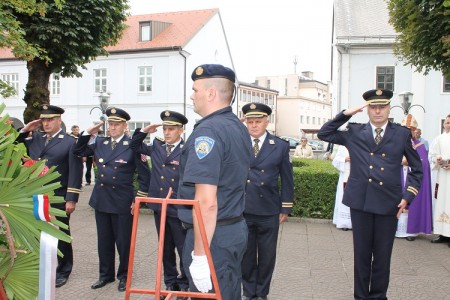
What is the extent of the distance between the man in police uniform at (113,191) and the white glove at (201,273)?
9.46 feet

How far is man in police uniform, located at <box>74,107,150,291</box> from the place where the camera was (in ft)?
17.2

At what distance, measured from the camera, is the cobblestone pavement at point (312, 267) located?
5.17 m

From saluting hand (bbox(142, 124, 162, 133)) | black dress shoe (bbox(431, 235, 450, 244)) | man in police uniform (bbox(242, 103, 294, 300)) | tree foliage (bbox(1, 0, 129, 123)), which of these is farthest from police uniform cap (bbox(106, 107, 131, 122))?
tree foliage (bbox(1, 0, 129, 123))

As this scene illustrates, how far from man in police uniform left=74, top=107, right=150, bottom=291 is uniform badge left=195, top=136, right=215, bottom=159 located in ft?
9.46

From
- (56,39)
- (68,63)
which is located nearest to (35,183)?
(56,39)

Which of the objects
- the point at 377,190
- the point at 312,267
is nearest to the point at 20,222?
the point at 377,190

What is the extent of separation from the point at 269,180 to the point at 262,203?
27 centimetres

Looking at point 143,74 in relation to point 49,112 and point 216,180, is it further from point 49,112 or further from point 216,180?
point 216,180

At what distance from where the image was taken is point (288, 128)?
256 ft

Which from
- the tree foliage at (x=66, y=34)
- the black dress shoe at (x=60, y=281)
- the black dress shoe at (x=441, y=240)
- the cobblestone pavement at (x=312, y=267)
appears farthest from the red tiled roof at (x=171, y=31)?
the black dress shoe at (x=60, y=281)

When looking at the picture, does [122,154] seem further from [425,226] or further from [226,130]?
[425,226]

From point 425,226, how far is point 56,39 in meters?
9.54

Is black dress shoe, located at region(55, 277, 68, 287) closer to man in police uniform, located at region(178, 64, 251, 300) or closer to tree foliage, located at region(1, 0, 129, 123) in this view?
man in police uniform, located at region(178, 64, 251, 300)

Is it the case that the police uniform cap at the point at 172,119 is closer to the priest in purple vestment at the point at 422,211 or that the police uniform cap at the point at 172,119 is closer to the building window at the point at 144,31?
the priest in purple vestment at the point at 422,211
